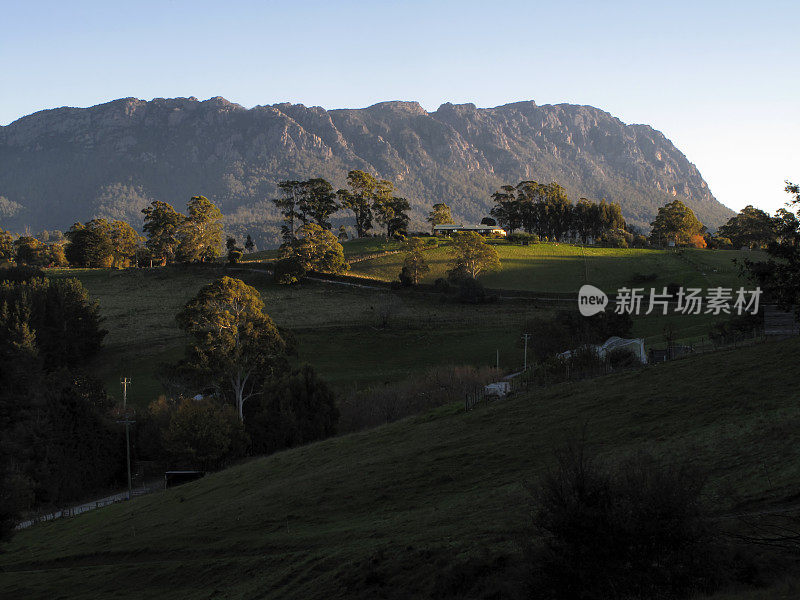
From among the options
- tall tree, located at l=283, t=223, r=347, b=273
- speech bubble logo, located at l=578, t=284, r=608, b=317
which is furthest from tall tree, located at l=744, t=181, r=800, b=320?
tall tree, located at l=283, t=223, r=347, b=273

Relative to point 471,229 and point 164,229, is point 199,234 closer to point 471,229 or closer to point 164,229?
point 164,229

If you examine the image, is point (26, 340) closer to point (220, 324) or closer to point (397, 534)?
point (220, 324)

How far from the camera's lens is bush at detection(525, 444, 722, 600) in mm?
12734

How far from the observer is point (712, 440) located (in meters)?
22.5

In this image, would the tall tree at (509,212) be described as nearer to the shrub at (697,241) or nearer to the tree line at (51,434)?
the shrub at (697,241)

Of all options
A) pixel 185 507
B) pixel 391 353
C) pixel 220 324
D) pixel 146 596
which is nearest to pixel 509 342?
pixel 391 353

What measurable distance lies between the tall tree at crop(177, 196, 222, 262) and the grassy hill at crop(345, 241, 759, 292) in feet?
92.9

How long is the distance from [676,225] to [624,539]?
14687 cm

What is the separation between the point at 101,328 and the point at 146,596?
220ft

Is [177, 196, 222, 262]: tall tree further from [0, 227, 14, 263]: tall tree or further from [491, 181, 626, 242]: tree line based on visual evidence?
[491, 181, 626, 242]: tree line

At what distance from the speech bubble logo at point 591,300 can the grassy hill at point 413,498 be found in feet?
117

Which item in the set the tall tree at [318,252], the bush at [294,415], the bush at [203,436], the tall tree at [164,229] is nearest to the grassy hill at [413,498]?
the bush at [203,436]

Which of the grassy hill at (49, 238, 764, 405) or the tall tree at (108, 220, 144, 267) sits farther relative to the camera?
the tall tree at (108, 220, 144, 267)

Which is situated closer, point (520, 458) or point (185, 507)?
point (520, 458)
